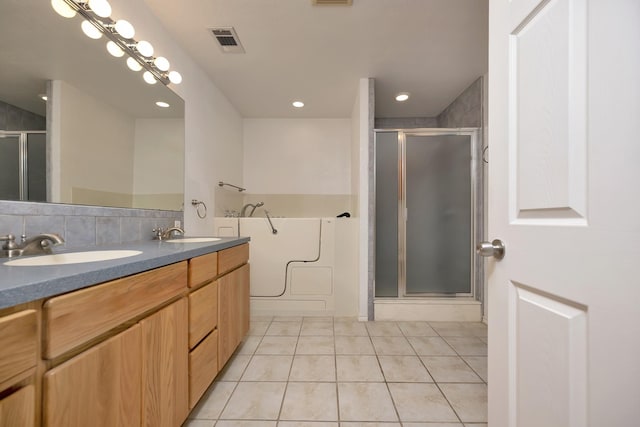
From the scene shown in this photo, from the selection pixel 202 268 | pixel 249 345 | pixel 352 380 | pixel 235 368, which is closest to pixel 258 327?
pixel 249 345

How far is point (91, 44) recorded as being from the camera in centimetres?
126

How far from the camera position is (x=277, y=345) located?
6.27 feet

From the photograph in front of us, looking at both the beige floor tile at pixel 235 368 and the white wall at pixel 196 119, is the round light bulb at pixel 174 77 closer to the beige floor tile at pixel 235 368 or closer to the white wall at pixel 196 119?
the white wall at pixel 196 119

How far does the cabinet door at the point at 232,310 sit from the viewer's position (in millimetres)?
1429

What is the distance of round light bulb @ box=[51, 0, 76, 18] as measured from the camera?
109cm

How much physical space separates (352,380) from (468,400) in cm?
61

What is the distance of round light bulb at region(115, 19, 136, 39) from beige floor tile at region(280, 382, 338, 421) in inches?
83.3

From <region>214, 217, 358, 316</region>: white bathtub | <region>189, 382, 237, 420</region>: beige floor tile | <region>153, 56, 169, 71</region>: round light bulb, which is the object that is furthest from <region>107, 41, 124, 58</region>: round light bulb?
<region>189, 382, 237, 420</region>: beige floor tile

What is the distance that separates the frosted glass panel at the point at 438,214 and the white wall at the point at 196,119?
6.26 feet

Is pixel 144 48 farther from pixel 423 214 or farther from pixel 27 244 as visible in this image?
pixel 423 214

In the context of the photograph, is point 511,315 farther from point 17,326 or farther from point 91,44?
point 91,44

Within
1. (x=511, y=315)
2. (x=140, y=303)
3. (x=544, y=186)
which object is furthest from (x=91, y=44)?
(x=511, y=315)

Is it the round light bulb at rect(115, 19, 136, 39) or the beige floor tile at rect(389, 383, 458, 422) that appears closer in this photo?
the beige floor tile at rect(389, 383, 458, 422)

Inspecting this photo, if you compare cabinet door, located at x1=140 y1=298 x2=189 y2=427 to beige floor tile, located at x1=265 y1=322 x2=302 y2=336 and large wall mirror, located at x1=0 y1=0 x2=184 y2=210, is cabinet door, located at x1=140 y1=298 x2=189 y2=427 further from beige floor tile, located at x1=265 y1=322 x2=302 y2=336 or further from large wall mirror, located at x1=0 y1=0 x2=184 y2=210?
beige floor tile, located at x1=265 y1=322 x2=302 y2=336
